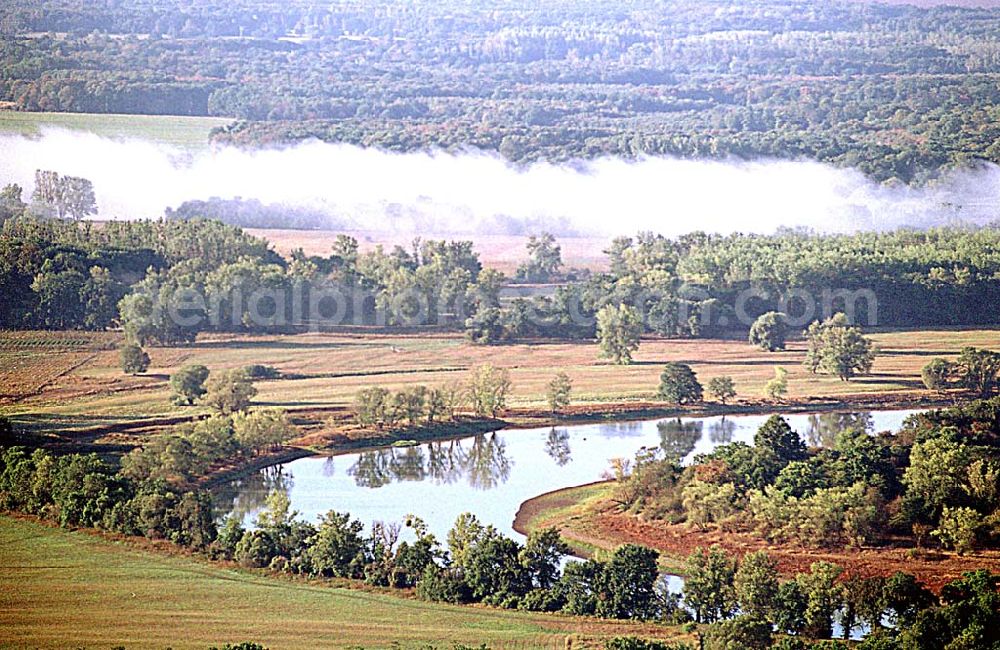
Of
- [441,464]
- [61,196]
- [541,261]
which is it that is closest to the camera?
[441,464]

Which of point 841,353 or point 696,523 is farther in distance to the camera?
point 841,353

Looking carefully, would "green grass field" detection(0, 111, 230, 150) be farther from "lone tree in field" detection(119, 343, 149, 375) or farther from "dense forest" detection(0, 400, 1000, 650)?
"dense forest" detection(0, 400, 1000, 650)

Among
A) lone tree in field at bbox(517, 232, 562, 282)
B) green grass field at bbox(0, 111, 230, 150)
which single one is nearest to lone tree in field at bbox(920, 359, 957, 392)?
lone tree in field at bbox(517, 232, 562, 282)

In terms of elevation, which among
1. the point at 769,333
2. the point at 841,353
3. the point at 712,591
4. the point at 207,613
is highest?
the point at 769,333

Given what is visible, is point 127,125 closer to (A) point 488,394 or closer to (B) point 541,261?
(B) point 541,261

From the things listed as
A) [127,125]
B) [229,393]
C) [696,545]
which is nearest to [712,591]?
[696,545]

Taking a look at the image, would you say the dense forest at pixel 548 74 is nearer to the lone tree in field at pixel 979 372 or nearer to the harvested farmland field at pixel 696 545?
the lone tree in field at pixel 979 372

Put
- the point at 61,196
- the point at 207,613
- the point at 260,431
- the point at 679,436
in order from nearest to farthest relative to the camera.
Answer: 1. the point at 207,613
2. the point at 260,431
3. the point at 679,436
4. the point at 61,196

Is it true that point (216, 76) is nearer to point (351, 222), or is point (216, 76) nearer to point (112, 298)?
point (351, 222)
